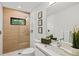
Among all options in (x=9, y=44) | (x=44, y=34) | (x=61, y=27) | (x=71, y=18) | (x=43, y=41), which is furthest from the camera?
(x=9, y=44)

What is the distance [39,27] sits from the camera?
9.38 ft

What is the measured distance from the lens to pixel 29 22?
116 inches

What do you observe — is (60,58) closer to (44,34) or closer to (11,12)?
(44,34)

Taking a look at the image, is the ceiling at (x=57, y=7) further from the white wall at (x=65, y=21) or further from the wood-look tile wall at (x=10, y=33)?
the wood-look tile wall at (x=10, y=33)

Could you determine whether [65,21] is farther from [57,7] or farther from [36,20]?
[36,20]

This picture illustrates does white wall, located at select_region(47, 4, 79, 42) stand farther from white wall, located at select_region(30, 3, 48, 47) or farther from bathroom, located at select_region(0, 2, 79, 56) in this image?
white wall, located at select_region(30, 3, 48, 47)

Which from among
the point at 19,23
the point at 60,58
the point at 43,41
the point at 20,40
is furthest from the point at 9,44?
the point at 60,58

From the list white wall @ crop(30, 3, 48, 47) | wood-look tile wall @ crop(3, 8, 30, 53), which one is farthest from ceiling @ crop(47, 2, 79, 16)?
wood-look tile wall @ crop(3, 8, 30, 53)

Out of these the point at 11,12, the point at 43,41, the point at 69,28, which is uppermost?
the point at 11,12

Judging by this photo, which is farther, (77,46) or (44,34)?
(44,34)

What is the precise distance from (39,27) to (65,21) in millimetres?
885

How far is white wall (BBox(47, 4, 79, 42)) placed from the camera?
1.96m

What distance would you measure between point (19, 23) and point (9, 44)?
86 cm

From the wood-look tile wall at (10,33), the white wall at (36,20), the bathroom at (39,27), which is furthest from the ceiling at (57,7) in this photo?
the wood-look tile wall at (10,33)
